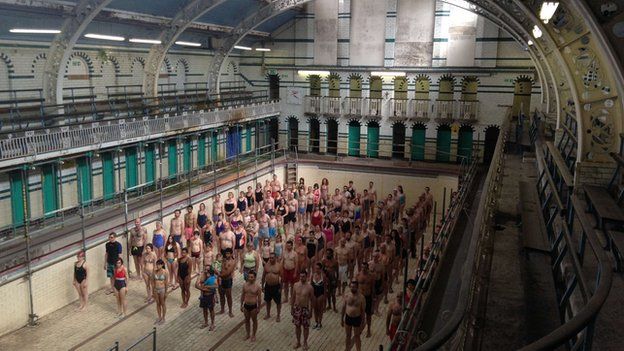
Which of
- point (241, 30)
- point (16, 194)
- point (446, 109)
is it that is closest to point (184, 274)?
point (16, 194)

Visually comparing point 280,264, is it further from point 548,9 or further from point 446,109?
point 446,109

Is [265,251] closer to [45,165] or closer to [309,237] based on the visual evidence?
[309,237]

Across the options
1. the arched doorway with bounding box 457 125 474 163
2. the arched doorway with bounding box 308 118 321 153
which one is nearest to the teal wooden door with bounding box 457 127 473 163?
the arched doorway with bounding box 457 125 474 163

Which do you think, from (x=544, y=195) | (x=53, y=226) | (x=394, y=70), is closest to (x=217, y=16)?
(x=394, y=70)

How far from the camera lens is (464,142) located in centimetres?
3025

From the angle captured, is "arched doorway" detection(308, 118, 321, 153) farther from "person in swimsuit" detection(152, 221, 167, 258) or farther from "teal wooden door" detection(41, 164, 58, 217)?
"person in swimsuit" detection(152, 221, 167, 258)

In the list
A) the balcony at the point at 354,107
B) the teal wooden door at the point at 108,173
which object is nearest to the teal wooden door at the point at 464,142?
the balcony at the point at 354,107

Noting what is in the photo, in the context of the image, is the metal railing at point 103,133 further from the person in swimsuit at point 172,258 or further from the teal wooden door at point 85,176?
the person in swimsuit at point 172,258

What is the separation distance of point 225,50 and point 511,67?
15235 millimetres

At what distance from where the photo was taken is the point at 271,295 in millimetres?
13047

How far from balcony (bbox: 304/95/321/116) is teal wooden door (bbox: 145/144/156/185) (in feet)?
38.7

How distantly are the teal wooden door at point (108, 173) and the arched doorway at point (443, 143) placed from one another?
17.8m

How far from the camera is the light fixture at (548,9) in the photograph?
7762 millimetres

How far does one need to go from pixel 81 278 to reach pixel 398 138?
853 inches
